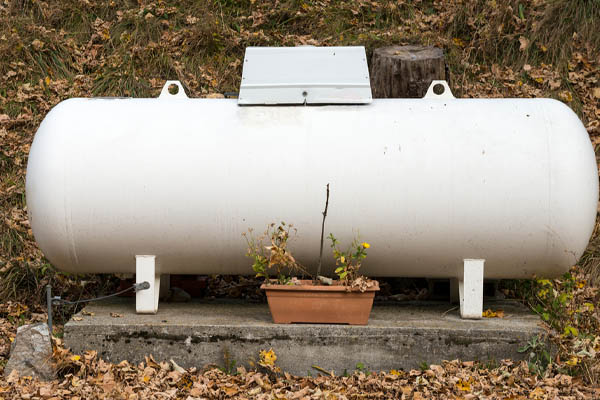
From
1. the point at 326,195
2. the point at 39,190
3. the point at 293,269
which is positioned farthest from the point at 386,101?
the point at 39,190

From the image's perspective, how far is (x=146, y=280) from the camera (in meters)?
4.47

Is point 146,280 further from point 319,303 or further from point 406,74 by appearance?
point 406,74

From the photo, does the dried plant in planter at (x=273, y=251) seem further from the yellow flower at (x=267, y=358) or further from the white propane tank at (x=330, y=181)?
the yellow flower at (x=267, y=358)

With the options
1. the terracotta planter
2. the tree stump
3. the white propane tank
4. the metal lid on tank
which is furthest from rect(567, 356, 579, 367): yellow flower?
the tree stump

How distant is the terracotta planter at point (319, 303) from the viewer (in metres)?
4.19

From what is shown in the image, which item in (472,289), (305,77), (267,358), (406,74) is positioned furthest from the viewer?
(406,74)

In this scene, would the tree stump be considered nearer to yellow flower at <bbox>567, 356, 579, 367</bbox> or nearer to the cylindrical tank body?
the cylindrical tank body

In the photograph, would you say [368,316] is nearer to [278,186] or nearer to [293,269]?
[293,269]

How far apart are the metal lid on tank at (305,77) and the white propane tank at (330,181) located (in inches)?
2.8

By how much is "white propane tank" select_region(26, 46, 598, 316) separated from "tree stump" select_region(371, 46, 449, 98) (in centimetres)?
129

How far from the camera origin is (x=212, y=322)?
429cm

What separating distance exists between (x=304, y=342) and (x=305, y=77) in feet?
4.80

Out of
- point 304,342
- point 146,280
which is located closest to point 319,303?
point 304,342

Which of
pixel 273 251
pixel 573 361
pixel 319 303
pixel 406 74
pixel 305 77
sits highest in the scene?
pixel 406 74
